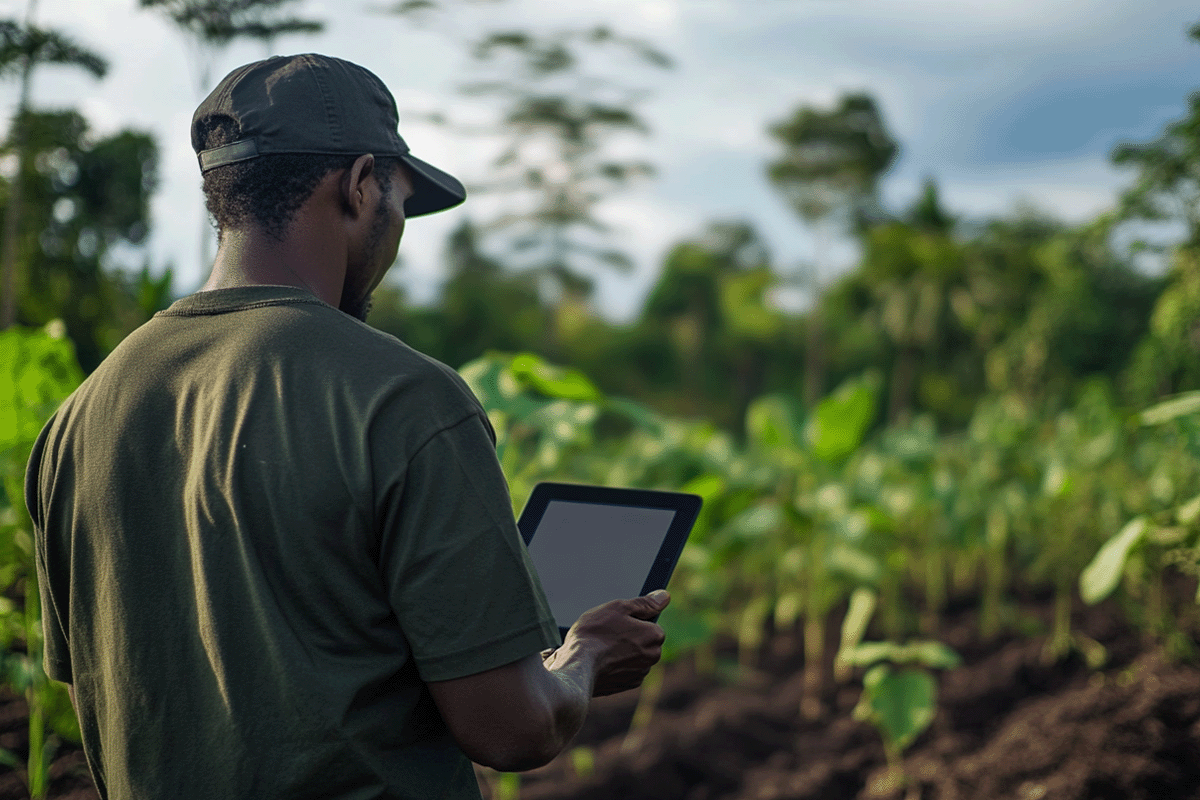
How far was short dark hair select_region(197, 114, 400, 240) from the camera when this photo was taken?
1.19m

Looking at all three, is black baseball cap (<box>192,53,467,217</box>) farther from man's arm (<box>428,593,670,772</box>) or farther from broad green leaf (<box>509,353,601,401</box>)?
broad green leaf (<box>509,353,601,401</box>)

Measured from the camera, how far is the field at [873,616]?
291cm

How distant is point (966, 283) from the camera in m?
38.8

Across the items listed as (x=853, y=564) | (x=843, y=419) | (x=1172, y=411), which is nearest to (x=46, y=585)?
(x=1172, y=411)

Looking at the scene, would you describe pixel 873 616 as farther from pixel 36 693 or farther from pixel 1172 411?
pixel 36 693

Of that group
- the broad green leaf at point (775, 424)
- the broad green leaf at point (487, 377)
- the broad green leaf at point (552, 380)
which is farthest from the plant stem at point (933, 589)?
the broad green leaf at point (487, 377)

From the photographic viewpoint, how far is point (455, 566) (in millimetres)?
1006

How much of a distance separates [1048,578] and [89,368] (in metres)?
5.13

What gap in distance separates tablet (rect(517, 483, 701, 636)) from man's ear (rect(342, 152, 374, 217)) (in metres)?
0.51

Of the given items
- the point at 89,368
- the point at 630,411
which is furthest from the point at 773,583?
the point at 89,368

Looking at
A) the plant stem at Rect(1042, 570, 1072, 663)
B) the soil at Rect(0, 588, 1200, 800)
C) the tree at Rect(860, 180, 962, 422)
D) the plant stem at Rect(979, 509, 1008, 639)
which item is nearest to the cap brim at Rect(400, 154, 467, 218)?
the soil at Rect(0, 588, 1200, 800)

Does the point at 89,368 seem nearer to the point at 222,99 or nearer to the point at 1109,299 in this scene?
the point at 222,99

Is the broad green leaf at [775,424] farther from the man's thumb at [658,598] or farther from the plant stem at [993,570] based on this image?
the man's thumb at [658,598]

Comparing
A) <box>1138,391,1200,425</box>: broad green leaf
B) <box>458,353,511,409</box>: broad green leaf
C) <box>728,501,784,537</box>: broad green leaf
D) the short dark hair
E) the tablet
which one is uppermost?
the short dark hair
